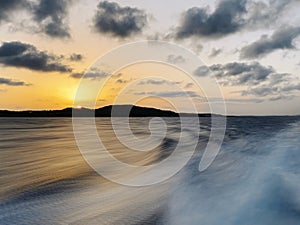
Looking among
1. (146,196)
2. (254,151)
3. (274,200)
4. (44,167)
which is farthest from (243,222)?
(254,151)

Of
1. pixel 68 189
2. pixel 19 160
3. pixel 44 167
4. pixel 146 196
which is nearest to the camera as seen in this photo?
pixel 146 196

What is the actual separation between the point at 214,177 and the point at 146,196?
283 cm

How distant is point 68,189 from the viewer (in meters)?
7.89

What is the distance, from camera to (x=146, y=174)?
9.88 meters

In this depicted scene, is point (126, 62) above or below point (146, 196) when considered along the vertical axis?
above

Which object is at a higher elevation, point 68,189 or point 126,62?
point 126,62

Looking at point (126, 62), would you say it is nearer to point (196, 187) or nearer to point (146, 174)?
point (146, 174)

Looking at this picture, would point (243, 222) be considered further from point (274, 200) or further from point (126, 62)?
point (126, 62)

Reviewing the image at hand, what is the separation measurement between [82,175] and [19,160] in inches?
173

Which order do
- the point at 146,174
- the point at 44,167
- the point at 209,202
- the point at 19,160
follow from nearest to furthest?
the point at 209,202, the point at 146,174, the point at 44,167, the point at 19,160

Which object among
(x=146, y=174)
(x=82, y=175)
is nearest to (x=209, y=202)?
(x=146, y=174)

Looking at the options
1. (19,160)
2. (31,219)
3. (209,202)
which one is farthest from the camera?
(19,160)

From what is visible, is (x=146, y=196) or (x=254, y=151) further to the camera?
(x=254, y=151)

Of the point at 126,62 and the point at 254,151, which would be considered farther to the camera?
the point at 254,151
